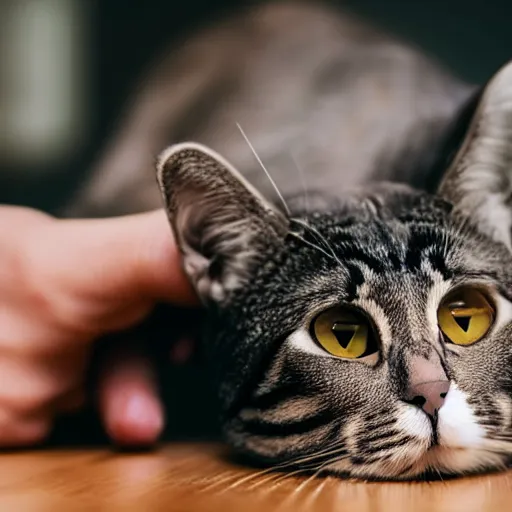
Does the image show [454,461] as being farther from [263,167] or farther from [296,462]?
[263,167]

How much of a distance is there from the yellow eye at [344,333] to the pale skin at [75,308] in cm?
21

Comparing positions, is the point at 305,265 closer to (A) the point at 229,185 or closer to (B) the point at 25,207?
(A) the point at 229,185

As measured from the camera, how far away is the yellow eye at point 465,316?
863 mm

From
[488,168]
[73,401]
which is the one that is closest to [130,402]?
[73,401]

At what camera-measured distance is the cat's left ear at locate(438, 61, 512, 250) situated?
93 cm

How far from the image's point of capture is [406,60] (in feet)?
3.57

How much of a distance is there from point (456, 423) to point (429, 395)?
5 centimetres

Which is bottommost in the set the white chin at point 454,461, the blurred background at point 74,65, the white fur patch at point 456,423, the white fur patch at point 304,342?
the white chin at point 454,461

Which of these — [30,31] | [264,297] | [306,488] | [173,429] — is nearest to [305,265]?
[264,297]

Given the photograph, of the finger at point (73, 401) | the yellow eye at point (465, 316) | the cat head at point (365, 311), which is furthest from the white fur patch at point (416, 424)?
the finger at point (73, 401)

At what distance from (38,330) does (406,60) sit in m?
0.62

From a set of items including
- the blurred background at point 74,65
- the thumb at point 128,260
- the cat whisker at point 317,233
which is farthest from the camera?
the blurred background at point 74,65

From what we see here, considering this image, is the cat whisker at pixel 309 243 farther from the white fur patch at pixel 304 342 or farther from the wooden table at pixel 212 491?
the wooden table at pixel 212 491

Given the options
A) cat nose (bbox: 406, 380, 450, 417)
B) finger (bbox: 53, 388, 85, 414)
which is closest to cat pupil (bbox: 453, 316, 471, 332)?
cat nose (bbox: 406, 380, 450, 417)
